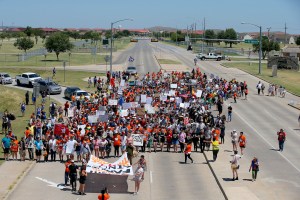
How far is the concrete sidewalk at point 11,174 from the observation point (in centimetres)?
2008

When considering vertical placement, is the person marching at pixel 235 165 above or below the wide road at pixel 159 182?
above

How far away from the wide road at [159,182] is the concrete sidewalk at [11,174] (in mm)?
232

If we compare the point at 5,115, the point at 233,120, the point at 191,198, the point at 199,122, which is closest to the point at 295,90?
the point at 233,120

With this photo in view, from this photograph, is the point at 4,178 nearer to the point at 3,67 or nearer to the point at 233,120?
the point at 233,120

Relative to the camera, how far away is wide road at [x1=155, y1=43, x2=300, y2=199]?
68.9ft

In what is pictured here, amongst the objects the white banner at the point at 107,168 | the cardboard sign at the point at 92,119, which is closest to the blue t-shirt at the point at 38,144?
the white banner at the point at 107,168

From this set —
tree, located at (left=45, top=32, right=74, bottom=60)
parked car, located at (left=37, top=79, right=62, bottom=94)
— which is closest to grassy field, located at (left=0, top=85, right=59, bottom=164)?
parked car, located at (left=37, top=79, right=62, bottom=94)

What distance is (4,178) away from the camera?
21562mm

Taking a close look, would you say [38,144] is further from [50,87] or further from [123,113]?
[50,87]

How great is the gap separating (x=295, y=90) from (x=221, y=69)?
77.8ft

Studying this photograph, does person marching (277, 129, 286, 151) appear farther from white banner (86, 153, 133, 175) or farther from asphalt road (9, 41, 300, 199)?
white banner (86, 153, 133, 175)

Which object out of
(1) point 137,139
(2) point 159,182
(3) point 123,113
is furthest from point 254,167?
(3) point 123,113

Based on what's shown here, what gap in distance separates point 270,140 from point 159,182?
11383mm

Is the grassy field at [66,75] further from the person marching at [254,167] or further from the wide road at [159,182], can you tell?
the person marching at [254,167]
